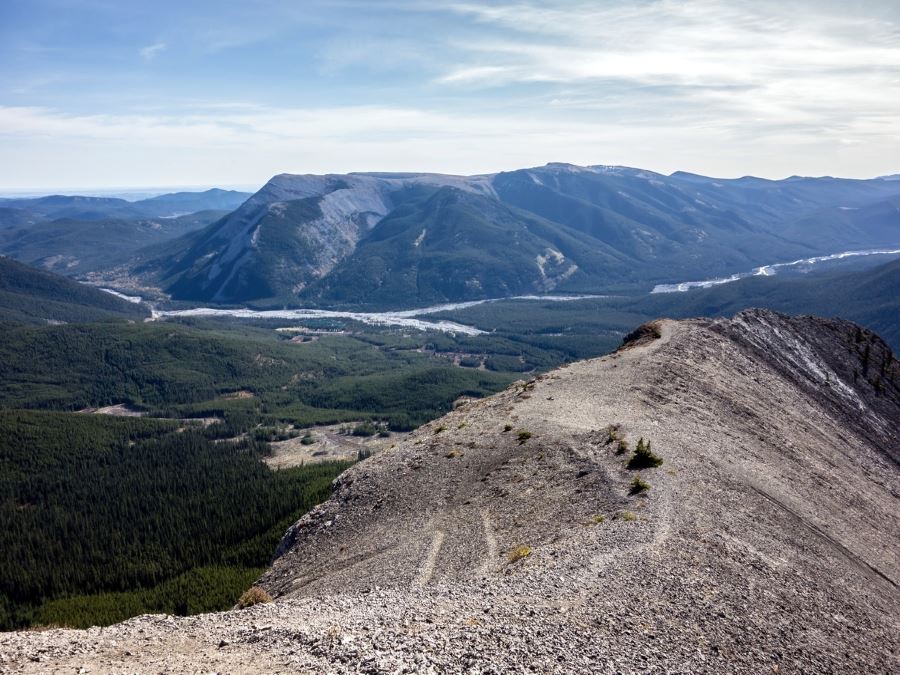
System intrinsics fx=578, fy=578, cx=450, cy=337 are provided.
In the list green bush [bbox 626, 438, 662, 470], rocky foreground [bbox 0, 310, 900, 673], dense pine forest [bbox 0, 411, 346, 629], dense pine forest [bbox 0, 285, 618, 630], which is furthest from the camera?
dense pine forest [bbox 0, 285, 618, 630]

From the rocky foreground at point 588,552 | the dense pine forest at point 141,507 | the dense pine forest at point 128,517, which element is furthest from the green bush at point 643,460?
the dense pine forest at point 128,517

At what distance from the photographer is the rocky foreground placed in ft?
69.8

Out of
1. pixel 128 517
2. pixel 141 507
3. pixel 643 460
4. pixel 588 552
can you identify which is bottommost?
pixel 128 517

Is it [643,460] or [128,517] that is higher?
[643,460]

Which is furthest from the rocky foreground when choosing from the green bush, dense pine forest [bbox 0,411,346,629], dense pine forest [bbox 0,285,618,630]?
dense pine forest [bbox 0,411,346,629]

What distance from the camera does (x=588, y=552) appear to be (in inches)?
1125

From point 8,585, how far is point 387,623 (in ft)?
287

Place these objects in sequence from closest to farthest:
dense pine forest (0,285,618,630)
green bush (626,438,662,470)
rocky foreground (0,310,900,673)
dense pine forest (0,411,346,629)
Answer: rocky foreground (0,310,900,673) → green bush (626,438,662,470) → dense pine forest (0,411,346,629) → dense pine forest (0,285,618,630)

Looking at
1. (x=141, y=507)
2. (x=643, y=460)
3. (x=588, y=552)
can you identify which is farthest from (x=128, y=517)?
(x=588, y=552)

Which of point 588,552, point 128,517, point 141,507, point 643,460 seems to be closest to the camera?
point 588,552

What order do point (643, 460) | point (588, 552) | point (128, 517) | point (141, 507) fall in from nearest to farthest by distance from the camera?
1. point (588, 552)
2. point (643, 460)
3. point (128, 517)
4. point (141, 507)

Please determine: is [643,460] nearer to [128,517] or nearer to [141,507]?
[128,517]

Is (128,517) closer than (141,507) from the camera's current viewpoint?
Yes

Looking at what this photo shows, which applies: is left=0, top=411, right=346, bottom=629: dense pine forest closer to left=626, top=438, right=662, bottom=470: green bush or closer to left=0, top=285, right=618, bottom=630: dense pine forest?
left=0, top=285, right=618, bottom=630: dense pine forest
